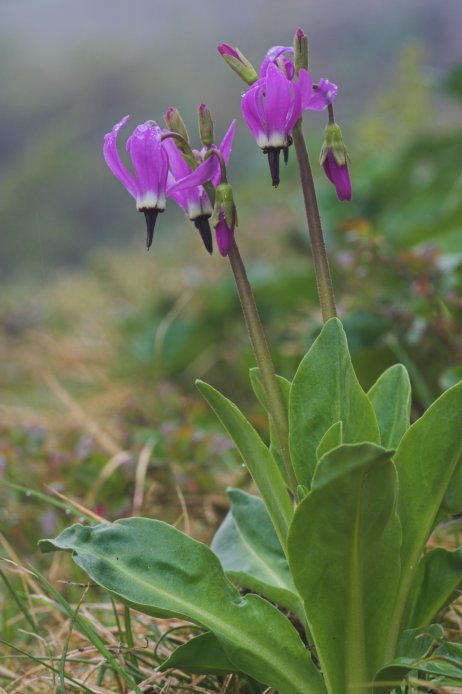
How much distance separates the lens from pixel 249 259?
304 inches

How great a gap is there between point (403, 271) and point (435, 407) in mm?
1749

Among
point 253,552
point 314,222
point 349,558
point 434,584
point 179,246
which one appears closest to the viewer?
point 349,558

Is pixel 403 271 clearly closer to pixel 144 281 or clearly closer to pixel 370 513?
pixel 370 513

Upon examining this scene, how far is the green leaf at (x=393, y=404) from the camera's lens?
158 centimetres

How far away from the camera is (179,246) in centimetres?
988

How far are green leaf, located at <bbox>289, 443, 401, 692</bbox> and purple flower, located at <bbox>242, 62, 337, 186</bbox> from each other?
47 cm

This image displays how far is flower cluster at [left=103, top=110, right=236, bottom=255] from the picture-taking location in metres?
1.34

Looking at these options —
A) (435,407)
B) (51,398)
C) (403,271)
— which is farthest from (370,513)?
(51,398)

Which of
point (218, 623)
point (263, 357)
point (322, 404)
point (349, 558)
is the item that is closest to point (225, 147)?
point (263, 357)

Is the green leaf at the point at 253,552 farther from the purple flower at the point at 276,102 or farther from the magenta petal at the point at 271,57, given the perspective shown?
the magenta petal at the point at 271,57

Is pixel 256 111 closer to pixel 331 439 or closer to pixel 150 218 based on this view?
pixel 150 218

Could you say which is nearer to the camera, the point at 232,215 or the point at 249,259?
the point at 232,215

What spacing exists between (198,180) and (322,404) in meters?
0.43

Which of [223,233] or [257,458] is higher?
[223,233]
